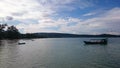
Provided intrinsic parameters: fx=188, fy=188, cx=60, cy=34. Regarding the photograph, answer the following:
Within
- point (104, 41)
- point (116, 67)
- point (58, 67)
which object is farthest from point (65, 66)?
point (104, 41)

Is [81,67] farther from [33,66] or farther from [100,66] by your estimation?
[33,66]

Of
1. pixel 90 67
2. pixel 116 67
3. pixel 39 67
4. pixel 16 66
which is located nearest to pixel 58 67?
pixel 39 67

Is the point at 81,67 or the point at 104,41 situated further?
the point at 104,41

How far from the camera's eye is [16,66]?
44031 mm

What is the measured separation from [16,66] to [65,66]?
452 inches

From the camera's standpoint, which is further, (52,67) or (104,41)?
(104,41)

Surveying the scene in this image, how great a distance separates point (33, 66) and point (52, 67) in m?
4.62

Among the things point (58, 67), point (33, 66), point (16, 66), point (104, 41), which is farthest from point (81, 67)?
point (104, 41)

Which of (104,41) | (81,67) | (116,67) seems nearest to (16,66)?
(81,67)

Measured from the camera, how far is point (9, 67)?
4284cm

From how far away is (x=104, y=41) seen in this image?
13888 centimetres

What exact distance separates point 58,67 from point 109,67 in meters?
11.4

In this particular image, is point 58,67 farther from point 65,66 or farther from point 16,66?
point 16,66

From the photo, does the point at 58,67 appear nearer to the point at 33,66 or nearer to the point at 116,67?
the point at 33,66
